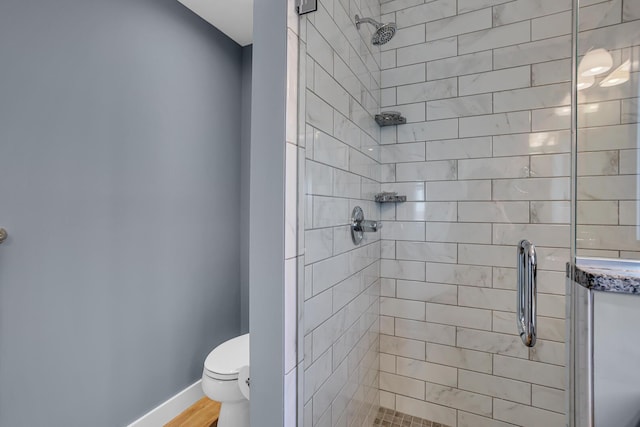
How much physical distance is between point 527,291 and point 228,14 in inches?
84.0

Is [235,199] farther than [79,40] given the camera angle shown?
Yes

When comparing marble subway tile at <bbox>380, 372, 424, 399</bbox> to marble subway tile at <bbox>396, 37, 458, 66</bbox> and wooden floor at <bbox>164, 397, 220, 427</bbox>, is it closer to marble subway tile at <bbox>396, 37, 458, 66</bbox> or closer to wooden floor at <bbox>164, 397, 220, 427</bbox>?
wooden floor at <bbox>164, 397, 220, 427</bbox>

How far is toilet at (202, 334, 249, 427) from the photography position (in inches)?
54.1

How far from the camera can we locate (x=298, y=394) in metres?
0.85

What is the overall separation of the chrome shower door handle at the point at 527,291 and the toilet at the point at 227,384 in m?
1.09

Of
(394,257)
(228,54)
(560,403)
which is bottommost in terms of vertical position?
(560,403)

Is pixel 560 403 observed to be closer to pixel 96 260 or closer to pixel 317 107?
pixel 317 107

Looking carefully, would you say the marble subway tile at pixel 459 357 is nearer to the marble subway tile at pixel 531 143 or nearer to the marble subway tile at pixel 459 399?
the marble subway tile at pixel 459 399

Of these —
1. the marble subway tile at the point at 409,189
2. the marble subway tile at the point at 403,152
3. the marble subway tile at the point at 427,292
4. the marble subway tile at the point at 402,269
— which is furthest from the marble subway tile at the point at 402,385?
the marble subway tile at the point at 403,152

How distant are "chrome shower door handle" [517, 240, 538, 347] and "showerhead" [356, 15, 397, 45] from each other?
3.56 ft

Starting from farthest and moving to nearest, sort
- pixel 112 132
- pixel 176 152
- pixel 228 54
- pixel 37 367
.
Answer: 1. pixel 228 54
2. pixel 176 152
3. pixel 112 132
4. pixel 37 367

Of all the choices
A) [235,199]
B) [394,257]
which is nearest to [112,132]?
[235,199]

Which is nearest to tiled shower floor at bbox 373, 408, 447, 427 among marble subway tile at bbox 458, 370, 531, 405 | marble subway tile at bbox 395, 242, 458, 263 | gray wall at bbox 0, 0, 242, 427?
marble subway tile at bbox 458, 370, 531, 405

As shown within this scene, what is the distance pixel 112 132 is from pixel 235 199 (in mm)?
886
